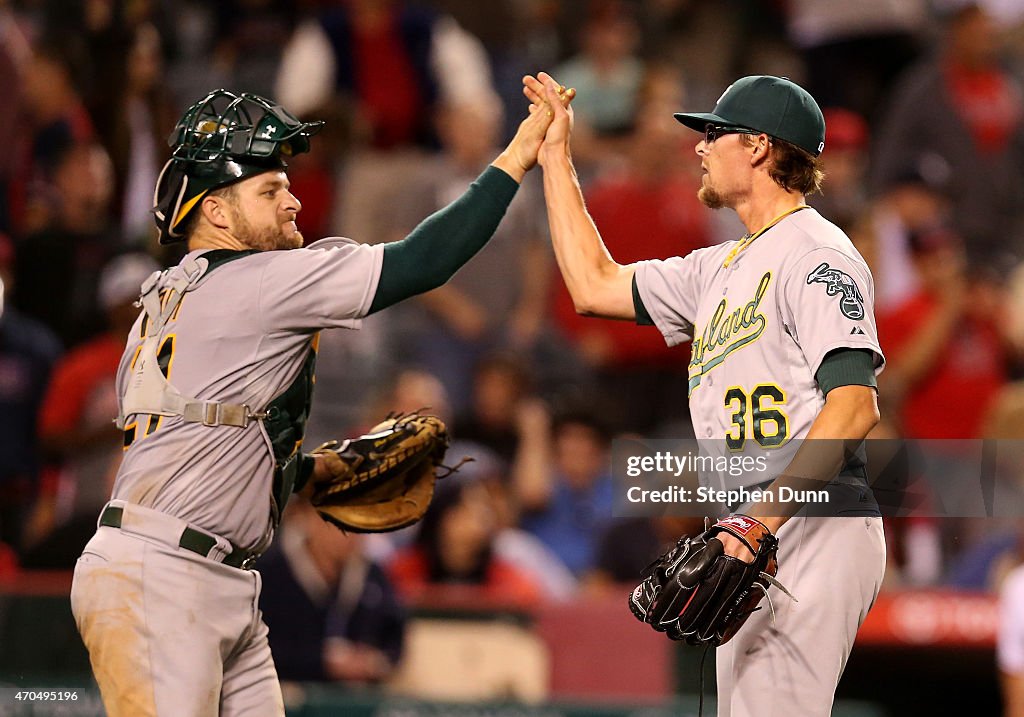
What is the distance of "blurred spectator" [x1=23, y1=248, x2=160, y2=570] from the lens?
7895 millimetres

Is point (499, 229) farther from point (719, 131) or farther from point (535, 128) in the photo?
point (719, 131)

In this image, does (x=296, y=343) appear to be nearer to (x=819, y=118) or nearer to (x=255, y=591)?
(x=255, y=591)

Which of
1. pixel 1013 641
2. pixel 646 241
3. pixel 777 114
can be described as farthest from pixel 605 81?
pixel 777 114

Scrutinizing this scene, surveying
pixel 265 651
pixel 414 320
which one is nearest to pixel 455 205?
pixel 265 651

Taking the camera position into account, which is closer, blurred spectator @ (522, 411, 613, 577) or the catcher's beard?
the catcher's beard

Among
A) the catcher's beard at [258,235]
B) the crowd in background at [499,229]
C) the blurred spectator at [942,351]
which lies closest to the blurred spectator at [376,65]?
the crowd in background at [499,229]

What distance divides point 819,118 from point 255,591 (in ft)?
6.39

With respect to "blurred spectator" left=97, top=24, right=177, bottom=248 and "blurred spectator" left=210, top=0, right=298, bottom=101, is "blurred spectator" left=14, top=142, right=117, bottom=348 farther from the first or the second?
"blurred spectator" left=210, top=0, right=298, bottom=101

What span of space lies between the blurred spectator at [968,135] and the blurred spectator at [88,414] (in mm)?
4557

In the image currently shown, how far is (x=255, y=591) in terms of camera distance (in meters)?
4.14

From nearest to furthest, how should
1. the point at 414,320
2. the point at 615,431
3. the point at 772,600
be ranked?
the point at 772,600 < the point at 615,431 < the point at 414,320

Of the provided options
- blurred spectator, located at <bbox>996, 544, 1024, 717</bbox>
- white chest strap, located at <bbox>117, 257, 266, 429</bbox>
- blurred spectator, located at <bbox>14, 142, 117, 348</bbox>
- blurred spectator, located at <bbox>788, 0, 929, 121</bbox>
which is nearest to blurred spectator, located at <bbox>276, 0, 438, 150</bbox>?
blurred spectator, located at <bbox>14, 142, 117, 348</bbox>

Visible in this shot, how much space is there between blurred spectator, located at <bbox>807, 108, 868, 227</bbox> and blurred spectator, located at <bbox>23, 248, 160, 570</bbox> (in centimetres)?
359

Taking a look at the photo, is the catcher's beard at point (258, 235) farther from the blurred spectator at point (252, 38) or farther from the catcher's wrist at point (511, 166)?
the blurred spectator at point (252, 38)
